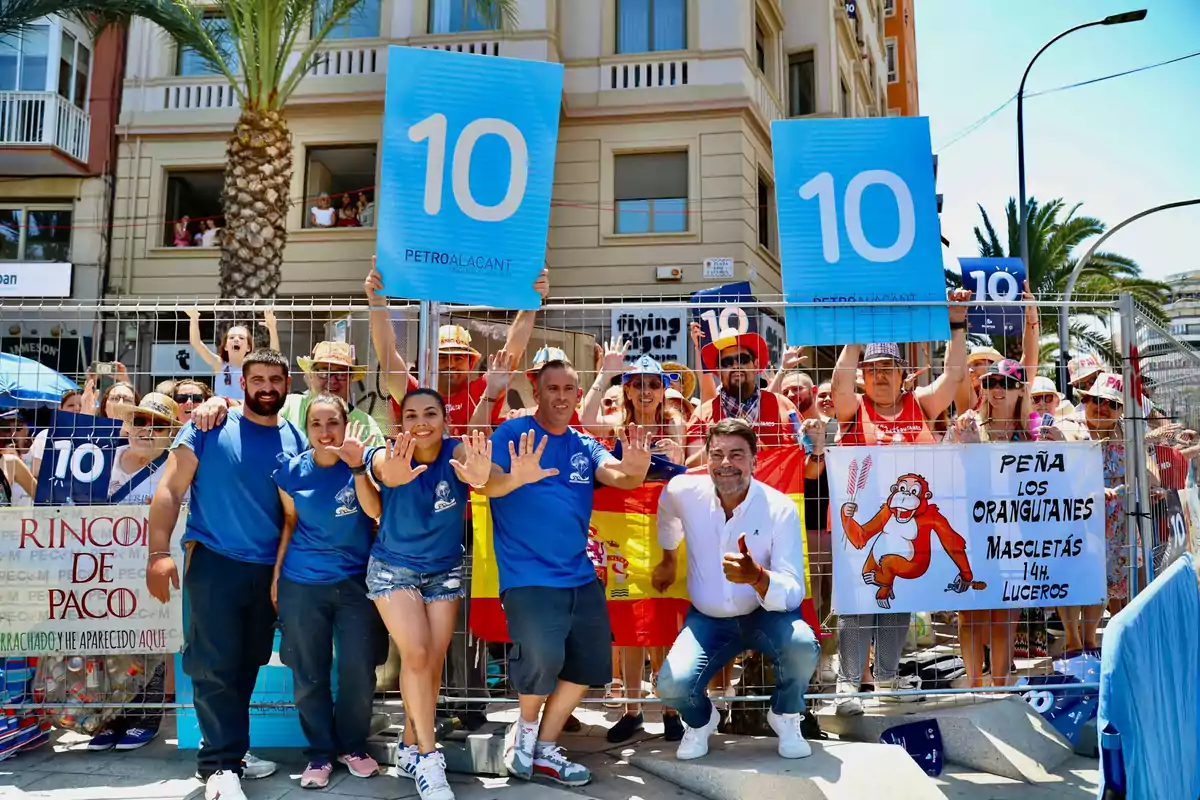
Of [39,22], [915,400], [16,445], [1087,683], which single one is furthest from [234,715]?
[39,22]

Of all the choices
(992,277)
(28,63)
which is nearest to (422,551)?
(992,277)

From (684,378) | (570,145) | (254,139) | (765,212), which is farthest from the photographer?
(765,212)

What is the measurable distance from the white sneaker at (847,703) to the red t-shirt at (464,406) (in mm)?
2436

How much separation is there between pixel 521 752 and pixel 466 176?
302 centimetres

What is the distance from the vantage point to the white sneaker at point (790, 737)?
4.44 meters

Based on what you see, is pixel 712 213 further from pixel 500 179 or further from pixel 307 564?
pixel 307 564

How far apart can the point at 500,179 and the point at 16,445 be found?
11.0 ft

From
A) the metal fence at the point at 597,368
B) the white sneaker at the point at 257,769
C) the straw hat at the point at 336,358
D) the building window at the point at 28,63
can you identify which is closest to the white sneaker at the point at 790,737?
the metal fence at the point at 597,368

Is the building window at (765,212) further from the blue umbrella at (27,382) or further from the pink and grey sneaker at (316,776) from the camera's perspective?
the pink and grey sneaker at (316,776)

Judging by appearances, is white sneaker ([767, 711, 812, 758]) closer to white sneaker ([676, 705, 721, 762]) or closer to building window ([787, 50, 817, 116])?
white sneaker ([676, 705, 721, 762])

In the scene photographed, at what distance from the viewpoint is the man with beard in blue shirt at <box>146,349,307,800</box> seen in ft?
14.6

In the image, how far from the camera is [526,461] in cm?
438

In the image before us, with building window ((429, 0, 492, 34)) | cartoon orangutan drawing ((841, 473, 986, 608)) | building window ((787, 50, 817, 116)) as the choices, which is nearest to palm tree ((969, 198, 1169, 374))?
building window ((787, 50, 817, 116))

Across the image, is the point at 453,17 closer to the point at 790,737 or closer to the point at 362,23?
the point at 362,23
